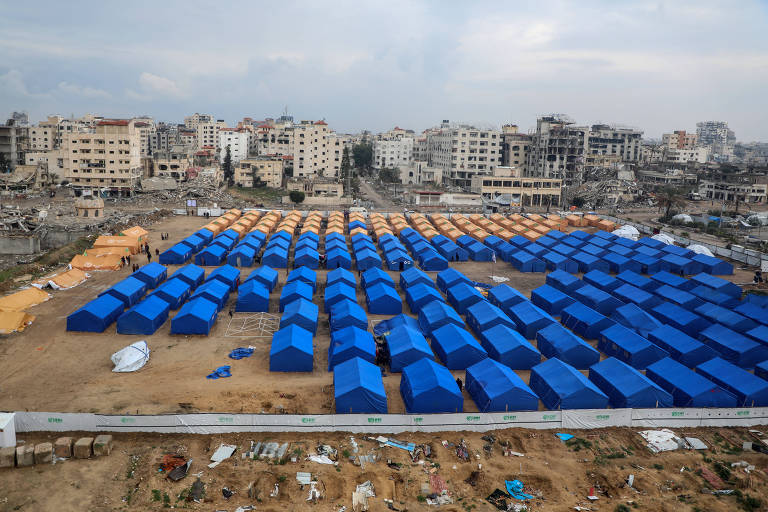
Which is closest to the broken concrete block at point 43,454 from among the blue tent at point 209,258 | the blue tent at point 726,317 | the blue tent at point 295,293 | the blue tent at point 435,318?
the blue tent at point 295,293

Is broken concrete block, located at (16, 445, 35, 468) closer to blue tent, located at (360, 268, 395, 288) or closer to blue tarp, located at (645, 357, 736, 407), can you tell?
blue tent, located at (360, 268, 395, 288)

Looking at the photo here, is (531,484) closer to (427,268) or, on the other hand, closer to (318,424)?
(318,424)

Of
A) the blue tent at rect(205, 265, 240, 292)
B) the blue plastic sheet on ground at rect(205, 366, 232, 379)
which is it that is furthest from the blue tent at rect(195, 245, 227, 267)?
the blue plastic sheet on ground at rect(205, 366, 232, 379)

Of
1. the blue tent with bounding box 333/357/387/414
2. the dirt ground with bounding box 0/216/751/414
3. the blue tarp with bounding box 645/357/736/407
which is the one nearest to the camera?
the blue tent with bounding box 333/357/387/414

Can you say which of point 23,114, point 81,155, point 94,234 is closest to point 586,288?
point 94,234

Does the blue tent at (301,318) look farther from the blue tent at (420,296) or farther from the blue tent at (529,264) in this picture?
the blue tent at (529,264)

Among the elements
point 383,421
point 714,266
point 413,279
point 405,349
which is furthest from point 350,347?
point 714,266
